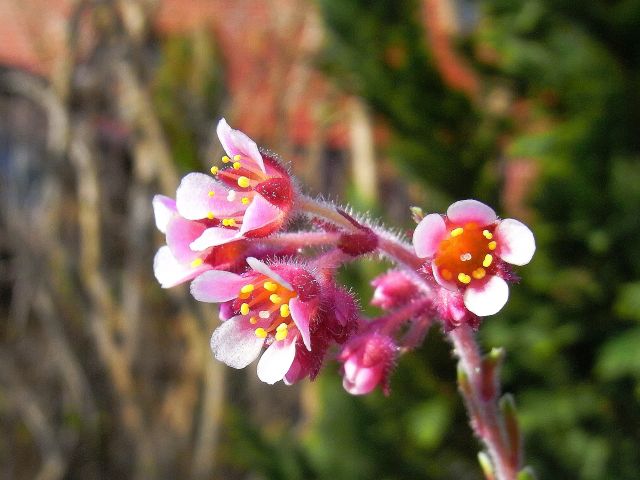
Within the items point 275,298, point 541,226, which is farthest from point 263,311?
point 541,226

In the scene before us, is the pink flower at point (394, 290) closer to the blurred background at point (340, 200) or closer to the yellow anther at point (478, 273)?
the yellow anther at point (478, 273)

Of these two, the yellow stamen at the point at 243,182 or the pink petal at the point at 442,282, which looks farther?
the yellow stamen at the point at 243,182

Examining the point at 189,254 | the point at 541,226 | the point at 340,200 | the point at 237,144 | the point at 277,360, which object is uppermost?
the point at 541,226

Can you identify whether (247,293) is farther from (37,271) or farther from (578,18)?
(37,271)

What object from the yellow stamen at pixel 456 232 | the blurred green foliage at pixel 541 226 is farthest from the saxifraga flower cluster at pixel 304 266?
the blurred green foliage at pixel 541 226

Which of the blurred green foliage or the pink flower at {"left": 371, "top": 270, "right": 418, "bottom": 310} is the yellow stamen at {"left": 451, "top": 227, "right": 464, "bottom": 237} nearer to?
the pink flower at {"left": 371, "top": 270, "right": 418, "bottom": 310}

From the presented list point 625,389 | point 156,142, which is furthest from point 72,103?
point 625,389

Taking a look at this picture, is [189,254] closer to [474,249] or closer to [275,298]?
[275,298]
